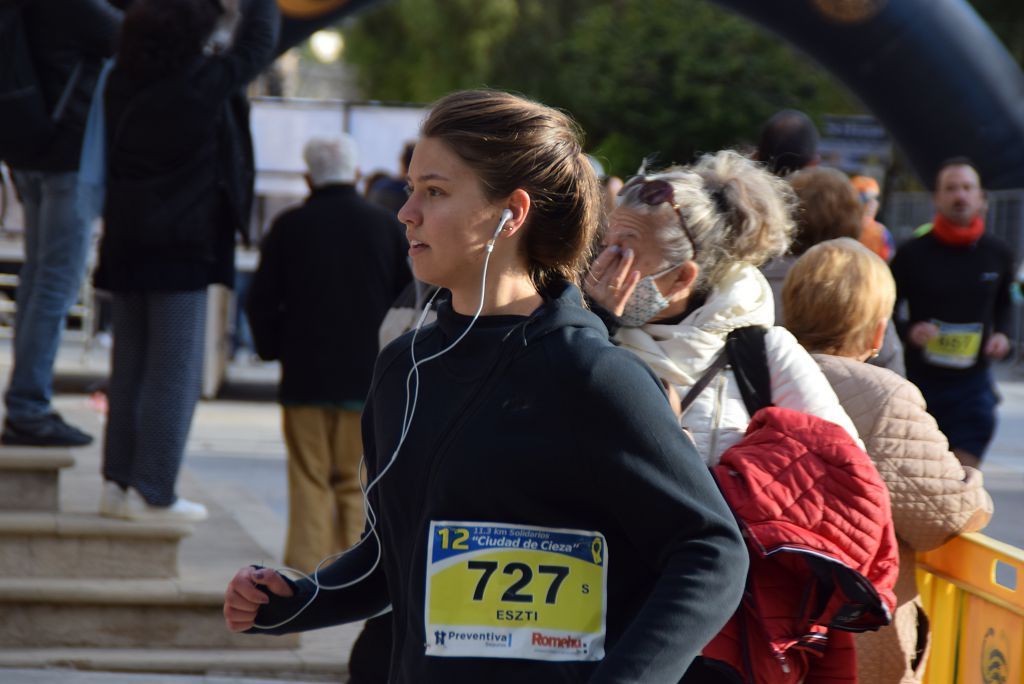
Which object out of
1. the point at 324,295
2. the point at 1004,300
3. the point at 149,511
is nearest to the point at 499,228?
the point at 149,511

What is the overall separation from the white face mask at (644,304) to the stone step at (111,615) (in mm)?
2801

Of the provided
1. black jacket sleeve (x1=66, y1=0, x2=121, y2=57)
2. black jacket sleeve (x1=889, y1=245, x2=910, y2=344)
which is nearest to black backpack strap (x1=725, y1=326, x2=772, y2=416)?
black jacket sleeve (x1=66, y1=0, x2=121, y2=57)

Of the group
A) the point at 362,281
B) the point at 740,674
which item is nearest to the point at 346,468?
the point at 362,281

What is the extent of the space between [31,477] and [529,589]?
389 cm

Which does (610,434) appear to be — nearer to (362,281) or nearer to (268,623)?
(268,623)

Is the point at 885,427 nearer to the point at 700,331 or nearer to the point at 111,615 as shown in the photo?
the point at 700,331

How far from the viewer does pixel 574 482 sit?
6.38 feet

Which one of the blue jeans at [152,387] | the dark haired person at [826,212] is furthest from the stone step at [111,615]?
the dark haired person at [826,212]

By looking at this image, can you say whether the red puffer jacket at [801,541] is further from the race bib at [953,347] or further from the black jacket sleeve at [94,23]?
the race bib at [953,347]

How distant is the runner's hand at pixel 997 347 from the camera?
6672 millimetres

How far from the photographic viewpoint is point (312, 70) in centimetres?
6938

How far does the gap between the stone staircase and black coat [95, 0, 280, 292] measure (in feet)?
2.65

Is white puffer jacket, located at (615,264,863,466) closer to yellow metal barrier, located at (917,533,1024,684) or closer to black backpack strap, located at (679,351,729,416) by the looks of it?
black backpack strap, located at (679,351,729,416)

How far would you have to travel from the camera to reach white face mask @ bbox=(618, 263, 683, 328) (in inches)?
115
